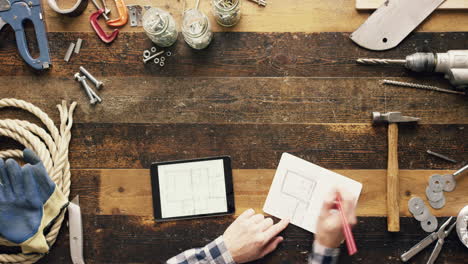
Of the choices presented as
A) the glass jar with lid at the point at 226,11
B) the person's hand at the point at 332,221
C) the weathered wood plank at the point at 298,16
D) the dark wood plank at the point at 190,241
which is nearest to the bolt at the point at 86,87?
the weathered wood plank at the point at 298,16

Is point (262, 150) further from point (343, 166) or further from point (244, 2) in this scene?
point (244, 2)

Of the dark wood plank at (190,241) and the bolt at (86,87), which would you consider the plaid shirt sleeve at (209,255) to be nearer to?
the dark wood plank at (190,241)

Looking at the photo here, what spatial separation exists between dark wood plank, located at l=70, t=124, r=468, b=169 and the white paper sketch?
0.11ft

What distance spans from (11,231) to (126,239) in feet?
1.23

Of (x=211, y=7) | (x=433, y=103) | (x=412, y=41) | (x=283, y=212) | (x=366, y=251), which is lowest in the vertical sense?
(x=366, y=251)

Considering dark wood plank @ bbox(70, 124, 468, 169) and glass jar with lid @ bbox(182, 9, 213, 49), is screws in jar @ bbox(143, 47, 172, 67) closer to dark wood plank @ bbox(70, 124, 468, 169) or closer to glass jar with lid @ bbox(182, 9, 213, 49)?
glass jar with lid @ bbox(182, 9, 213, 49)

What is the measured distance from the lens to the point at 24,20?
1407 mm

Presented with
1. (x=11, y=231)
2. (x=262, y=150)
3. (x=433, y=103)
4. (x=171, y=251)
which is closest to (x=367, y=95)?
(x=433, y=103)

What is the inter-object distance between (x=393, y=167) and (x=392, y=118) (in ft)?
0.56

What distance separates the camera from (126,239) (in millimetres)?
1406

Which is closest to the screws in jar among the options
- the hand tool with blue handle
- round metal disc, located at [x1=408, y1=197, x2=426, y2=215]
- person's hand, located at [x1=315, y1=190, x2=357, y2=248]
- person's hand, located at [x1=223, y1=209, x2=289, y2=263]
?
the hand tool with blue handle

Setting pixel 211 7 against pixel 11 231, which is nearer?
pixel 11 231

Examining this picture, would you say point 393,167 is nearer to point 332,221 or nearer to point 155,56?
Answer: point 332,221

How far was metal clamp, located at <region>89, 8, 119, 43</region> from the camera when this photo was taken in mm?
1409
